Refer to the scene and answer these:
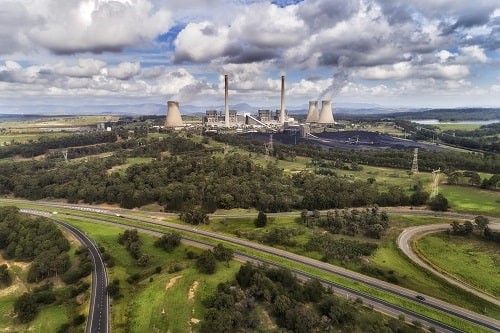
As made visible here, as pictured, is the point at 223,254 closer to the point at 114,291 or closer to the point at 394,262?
the point at 114,291

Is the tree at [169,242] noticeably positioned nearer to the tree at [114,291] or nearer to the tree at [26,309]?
the tree at [114,291]

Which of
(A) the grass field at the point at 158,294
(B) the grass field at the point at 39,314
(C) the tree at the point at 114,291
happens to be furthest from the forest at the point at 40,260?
(A) the grass field at the point at 158,294

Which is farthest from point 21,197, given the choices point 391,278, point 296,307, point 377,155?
point 377,155

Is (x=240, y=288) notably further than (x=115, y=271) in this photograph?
No

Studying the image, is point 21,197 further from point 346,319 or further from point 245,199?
point 346,319

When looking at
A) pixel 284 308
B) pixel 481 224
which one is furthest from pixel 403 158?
pixel 284 308
